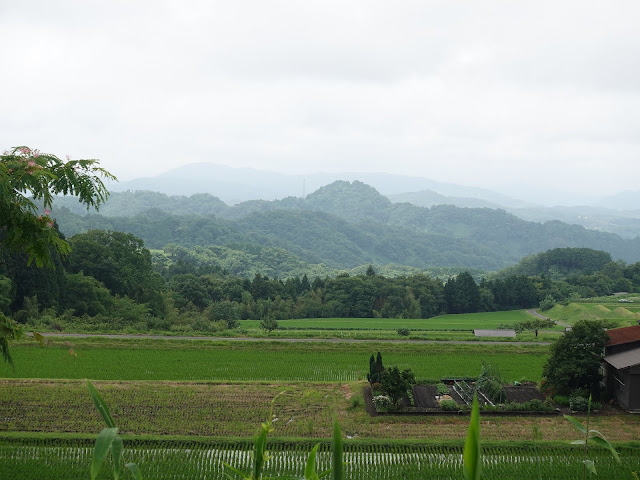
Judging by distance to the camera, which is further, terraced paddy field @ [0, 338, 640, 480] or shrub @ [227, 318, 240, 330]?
shrub @ [227, 318, 240, 330]

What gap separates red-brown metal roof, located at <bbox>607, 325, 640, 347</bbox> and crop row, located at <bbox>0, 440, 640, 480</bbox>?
20.5 ft

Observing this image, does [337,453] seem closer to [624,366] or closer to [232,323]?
[624,366]

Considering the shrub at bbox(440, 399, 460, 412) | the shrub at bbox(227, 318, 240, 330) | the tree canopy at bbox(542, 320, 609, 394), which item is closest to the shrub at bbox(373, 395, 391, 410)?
the shrub at bbox(440, 399, 460, 412)

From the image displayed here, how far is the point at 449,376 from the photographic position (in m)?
24.0

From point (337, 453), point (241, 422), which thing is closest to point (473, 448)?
point (337, 453)

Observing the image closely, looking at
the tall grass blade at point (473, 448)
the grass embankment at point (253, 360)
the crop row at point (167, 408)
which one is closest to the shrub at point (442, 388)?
the grass embankment at point (253, 360)

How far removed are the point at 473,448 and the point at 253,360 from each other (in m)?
25.8

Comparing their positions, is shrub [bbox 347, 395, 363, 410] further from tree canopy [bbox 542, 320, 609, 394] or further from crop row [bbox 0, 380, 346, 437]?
tree canopy [bbox 542, 320, 609, 394]

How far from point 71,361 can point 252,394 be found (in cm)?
951

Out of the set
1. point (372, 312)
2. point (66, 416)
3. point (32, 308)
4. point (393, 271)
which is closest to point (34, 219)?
point (66, 416)

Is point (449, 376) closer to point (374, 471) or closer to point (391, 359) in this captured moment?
point (391, 359)

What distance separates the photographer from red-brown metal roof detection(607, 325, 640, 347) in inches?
819

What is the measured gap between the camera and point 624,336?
69.9 ft

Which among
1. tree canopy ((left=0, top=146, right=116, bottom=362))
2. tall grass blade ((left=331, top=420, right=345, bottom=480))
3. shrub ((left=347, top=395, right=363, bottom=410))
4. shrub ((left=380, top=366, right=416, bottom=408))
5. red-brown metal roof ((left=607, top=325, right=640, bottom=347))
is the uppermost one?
tree canopy ((left=0, top=146, right=116, bottom=362))
